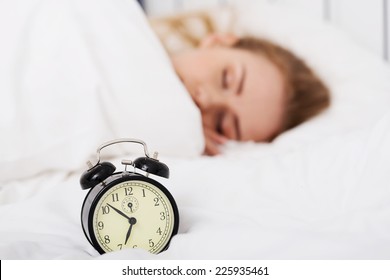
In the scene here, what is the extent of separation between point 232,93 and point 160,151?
0.26 metres

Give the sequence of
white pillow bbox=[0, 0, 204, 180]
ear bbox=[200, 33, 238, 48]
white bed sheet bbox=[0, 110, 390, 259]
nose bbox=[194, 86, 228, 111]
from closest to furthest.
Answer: white bed sheet bbox=[0, 110, 390, 259] → white pillow bbox=[0, 0, 204, 180] → nose bbox=[194, 86, 228, 111] → ear bbox=[200, 33, 238, 48]

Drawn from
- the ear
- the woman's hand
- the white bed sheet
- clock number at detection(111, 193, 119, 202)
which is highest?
clock number at detection(111, 193, 119, 202)

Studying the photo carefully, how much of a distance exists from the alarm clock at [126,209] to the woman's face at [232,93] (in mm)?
564

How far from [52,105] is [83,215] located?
38cm

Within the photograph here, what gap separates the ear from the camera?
1.55 m

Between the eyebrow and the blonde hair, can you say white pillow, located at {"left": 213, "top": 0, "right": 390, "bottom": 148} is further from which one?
the eyebrow

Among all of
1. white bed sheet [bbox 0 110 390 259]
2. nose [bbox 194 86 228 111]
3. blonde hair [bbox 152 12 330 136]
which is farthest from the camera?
blonde hair [bbox 152 12 330 136]

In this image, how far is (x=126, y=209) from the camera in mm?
730

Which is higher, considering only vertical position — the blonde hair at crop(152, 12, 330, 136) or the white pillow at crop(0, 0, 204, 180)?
the white pillow at crop(0, 0, 204, 180)

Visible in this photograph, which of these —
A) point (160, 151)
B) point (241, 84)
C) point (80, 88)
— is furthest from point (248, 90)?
point (80, 88)

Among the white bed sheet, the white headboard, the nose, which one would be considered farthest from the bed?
the white headboard

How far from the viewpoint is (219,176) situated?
953 millimetres

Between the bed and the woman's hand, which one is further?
the woman's hand

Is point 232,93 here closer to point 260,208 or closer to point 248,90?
point 248,90
